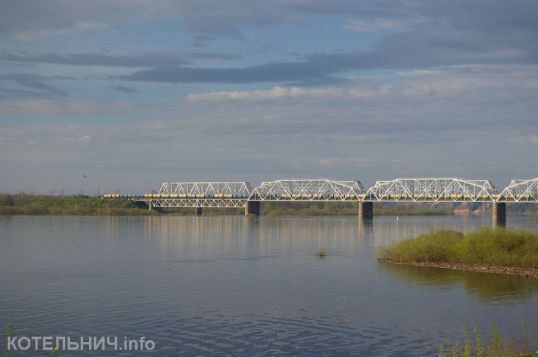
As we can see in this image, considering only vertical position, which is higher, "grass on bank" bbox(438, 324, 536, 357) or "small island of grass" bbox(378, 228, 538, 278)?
"small island of grass" bbox(378, 228, 538, 278)

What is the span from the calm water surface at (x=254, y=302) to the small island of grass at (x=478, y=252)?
1.98 m

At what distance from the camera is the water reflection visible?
34.1m

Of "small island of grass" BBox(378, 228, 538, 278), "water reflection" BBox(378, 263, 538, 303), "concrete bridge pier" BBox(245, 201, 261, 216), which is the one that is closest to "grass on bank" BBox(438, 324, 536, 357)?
"water reflection" BBox(378, 263, 538, 303)

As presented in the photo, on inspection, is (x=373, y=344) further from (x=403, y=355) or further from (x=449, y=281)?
(x=449, y=281)

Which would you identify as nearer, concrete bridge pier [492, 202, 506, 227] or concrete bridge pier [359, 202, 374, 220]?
concrete bridge pier [492, 202, 506, 227]

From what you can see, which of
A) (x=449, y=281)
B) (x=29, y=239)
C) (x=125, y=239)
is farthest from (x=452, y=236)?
(x=29, y=239)

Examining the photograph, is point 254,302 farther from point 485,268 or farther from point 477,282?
point 485,268

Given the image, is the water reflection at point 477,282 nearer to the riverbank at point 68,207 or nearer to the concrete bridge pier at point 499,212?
the concrete bridge pier at point 499,212

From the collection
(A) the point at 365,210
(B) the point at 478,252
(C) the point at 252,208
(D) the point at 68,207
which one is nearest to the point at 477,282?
(B) the point at 478,252

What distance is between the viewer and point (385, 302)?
32.4 metres

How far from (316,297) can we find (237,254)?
23.0m

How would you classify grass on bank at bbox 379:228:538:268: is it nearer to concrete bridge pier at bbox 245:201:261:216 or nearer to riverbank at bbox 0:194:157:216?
riverbank at bbox 0:194:157:216

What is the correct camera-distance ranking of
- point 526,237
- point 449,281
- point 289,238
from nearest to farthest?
point 449,281 < point 526,237 < point 289,238

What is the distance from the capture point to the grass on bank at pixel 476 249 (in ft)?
141
